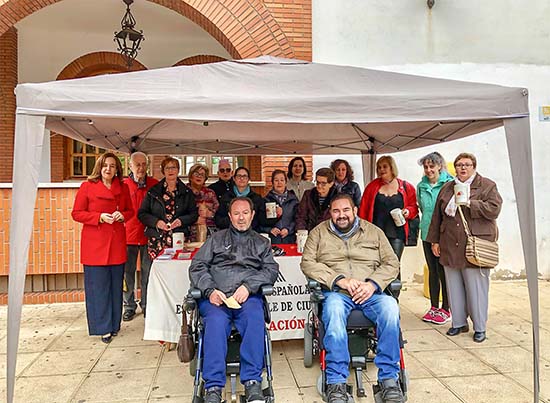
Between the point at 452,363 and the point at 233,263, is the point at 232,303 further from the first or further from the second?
the point at 452,363

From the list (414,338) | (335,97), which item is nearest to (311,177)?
(414,338)

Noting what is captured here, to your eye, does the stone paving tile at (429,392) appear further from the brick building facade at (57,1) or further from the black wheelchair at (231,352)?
the brick building facade at (57,1)

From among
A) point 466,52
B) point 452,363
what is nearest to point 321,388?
point 452,363

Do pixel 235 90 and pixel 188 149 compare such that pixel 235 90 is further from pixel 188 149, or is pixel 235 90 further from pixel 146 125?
pixel 188 149

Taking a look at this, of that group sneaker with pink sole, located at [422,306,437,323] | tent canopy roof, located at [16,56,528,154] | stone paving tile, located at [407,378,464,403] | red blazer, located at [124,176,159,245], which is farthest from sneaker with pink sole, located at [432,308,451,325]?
red blazer, located at [124,176,159,245]

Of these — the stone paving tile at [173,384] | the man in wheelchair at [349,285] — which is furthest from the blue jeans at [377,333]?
the stone paving tile at [173,384]

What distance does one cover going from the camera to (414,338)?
3.98 m

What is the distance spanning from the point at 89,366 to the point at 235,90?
2.49 metres

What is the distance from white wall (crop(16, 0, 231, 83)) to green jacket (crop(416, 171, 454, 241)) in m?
5.27

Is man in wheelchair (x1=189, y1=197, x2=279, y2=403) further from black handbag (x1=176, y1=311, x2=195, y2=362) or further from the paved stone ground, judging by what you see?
the paved stone ground

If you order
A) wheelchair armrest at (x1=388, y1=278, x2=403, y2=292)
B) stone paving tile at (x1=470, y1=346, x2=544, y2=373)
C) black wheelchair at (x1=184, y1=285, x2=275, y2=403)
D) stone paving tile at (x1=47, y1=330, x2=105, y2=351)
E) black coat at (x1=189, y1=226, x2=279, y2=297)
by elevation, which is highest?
black coat at (x1=189, y1=226, x2=279, y2=297)

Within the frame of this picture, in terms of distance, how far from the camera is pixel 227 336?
275 cm

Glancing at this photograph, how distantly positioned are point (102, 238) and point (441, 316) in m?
3.42

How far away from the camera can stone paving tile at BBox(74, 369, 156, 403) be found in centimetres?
292
